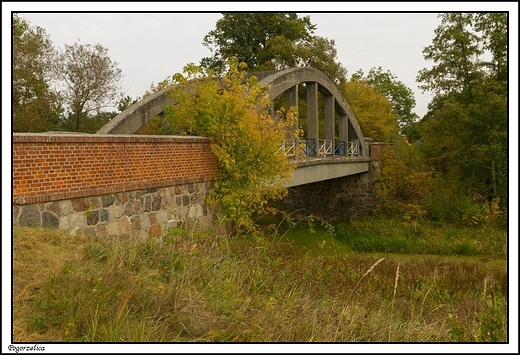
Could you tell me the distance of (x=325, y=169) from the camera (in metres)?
18.3

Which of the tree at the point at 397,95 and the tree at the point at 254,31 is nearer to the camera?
the tree at the point at 254,31

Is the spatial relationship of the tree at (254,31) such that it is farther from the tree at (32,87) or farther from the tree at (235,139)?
the tree at (235,139)

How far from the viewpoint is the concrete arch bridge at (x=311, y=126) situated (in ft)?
41.1

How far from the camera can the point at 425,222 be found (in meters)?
20.4

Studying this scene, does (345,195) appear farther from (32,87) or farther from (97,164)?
(97,164)

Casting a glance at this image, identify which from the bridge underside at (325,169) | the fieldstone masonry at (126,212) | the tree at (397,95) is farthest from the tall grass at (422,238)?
the tree at (397,95)

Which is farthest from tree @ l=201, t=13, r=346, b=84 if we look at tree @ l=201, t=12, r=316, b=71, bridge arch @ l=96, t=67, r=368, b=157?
bridge arch @ l=96, t=67, r=368, b=157

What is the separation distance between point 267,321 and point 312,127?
15.3 metres

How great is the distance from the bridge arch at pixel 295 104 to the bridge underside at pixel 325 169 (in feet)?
2.22

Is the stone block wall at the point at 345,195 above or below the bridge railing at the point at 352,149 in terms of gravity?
below

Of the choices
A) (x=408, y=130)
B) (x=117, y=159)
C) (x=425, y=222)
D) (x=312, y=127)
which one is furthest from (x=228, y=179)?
(x=408, y=130)

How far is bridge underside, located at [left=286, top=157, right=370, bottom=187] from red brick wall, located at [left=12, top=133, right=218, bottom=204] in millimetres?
4086

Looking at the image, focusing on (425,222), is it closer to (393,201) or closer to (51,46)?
(393,201)

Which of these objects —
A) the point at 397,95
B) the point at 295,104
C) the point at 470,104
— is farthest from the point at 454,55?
the point at 397,95
